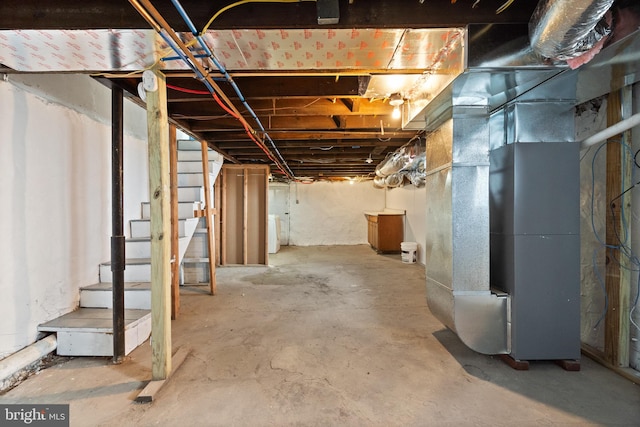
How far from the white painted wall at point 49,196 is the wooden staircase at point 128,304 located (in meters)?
0.10

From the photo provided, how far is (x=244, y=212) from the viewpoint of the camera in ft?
17.0

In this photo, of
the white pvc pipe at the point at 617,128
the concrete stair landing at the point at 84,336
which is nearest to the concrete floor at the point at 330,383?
the concrete stair landing at the point at 84,336

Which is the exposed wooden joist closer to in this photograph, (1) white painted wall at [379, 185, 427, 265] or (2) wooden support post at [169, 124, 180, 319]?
(2) wooden support post at [169, 124, 180, 319]

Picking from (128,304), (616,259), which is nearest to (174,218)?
(128,304)

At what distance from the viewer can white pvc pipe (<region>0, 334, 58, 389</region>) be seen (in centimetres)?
168

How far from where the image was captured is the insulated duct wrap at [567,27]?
1057 mm

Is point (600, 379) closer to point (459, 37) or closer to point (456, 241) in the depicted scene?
point (456, 241)

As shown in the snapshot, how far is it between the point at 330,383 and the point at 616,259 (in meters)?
2.04

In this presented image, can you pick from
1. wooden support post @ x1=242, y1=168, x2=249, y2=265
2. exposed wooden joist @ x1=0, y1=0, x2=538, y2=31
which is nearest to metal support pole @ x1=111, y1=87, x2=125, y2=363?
exposed wooden joist @ x1=0, y1=0, x2=538, y2=31

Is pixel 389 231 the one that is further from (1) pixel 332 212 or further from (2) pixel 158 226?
(2) pixel 158 226

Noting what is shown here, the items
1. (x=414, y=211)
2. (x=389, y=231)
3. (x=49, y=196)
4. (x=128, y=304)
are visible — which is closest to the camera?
(x=49, y=196)

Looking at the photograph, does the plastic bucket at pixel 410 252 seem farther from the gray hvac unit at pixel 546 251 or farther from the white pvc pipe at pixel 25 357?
the white pvc pipe at pixel 25 357

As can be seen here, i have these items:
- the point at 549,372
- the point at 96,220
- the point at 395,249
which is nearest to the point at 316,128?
the point at 96,220

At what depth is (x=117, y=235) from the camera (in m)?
1.92
